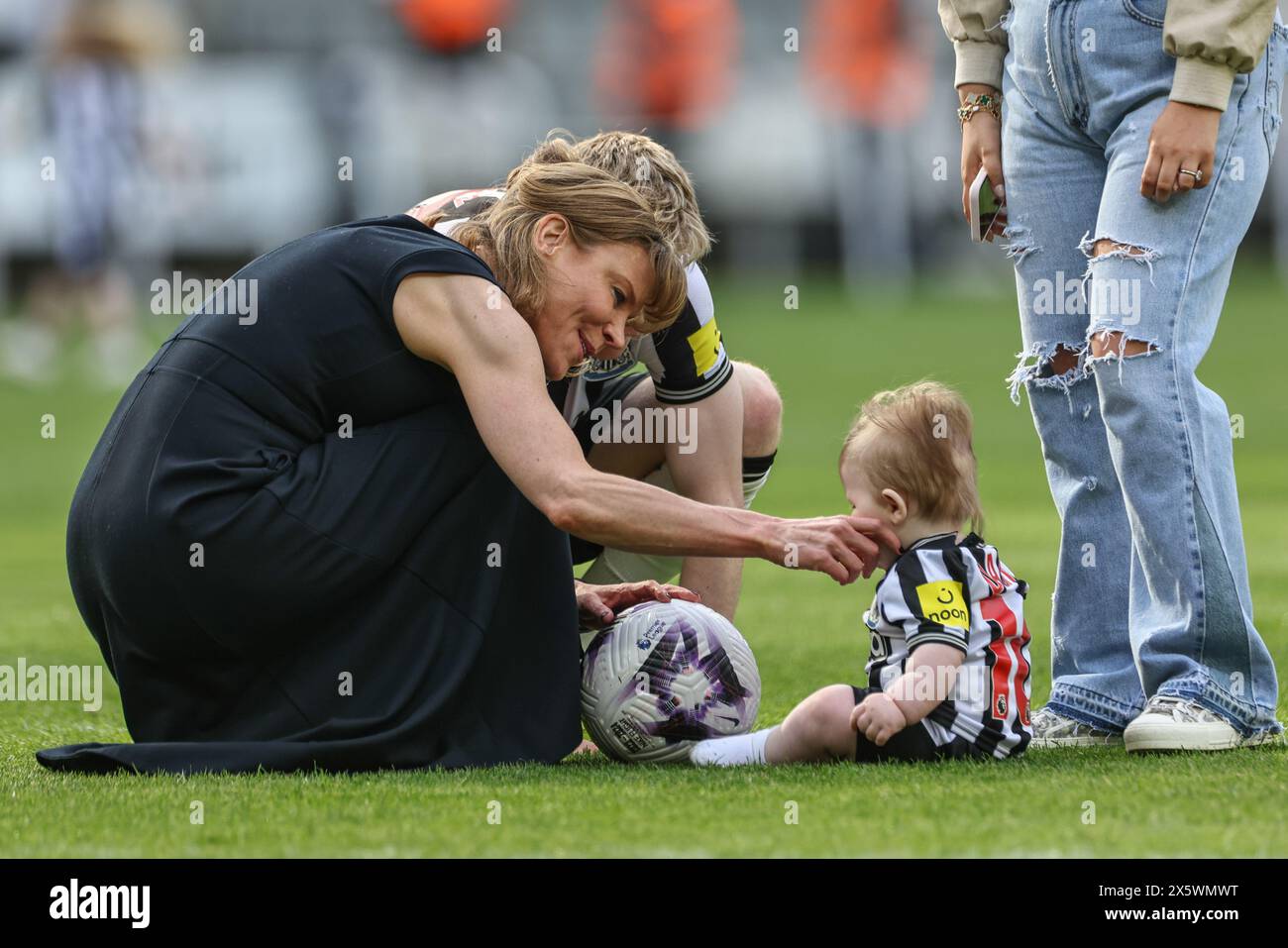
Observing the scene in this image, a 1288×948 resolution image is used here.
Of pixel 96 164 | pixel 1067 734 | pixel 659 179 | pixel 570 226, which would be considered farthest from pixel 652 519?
pixel 96 164

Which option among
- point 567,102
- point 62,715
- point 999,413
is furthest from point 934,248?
point 62,715

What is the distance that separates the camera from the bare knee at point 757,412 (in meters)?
5.30

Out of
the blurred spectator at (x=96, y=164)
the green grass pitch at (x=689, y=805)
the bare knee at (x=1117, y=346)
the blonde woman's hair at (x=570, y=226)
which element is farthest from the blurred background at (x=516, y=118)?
the bare knee at (x=1117, y=346)

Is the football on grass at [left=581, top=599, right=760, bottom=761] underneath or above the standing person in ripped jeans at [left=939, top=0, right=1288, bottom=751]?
underneath

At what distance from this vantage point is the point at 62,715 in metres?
5.24

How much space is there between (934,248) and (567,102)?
595cm

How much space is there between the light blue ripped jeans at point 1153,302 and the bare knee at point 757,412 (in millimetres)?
1068

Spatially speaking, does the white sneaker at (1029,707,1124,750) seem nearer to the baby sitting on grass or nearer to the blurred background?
the baby sitting on grass

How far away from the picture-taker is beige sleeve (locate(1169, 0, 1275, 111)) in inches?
159

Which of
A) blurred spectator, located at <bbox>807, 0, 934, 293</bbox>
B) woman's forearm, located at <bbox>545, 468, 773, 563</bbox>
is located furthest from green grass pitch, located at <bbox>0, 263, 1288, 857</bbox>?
blurred spectator, located at <bbox>807, 0, 934, 293</bbox>

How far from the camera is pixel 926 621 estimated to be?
3932 millimetres

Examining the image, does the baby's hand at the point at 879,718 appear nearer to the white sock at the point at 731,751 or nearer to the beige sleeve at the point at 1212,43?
the white sock at the point at 731,751

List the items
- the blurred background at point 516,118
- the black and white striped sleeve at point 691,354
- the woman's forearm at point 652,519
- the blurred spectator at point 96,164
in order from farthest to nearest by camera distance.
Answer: the blurred background at point 516,118 < the blurred spectator at point 96,164 < the black and white striped sleeve at point 691,354 < the woman's forearm at point 652,519

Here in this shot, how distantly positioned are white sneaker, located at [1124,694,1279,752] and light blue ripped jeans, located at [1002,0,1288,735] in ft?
0.10
